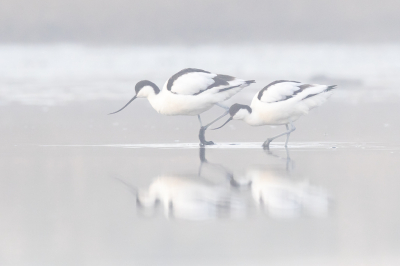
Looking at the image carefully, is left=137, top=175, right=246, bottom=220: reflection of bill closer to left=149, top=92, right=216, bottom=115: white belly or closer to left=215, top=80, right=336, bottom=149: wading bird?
left=215, top=80, right=336, bottom=149: wading bird

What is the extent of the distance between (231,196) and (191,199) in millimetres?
278

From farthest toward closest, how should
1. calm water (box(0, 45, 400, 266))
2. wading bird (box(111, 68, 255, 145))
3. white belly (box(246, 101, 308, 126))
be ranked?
1. wading bird (box(111, 68, 255, 145))
2. white belly (box(246, 101, 308, 126))
3. calm water (box(0, 45, 400, 266))

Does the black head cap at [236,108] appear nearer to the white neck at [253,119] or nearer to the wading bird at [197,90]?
the white neck at [253,119]

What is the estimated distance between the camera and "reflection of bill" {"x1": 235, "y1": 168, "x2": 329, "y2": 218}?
3949mm

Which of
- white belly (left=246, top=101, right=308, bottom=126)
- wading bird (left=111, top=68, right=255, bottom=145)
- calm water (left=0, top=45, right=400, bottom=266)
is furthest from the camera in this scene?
wading bird (left=111, top=68, right=255, bottom=145)

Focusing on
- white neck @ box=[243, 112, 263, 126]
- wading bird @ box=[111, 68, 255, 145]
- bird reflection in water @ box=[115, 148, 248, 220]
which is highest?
wading bird @ box=[111, 68, 255, 145]

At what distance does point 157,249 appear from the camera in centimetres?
325

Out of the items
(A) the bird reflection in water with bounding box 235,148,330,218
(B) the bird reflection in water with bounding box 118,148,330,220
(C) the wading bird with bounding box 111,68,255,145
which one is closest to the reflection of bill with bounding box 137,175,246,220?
(B) the bird reflection in water with bounding box 118,148,330,220

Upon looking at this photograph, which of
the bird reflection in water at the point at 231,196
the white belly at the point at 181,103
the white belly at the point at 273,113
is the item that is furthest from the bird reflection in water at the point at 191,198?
the white belly at the point at 181,103

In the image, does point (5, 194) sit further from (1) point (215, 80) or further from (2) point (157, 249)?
(1) point (215, 80)

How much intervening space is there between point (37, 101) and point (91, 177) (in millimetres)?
7063

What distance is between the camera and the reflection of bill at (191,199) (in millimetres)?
3924

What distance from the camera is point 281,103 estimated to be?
25.1 feet

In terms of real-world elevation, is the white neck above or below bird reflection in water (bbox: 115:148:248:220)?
above
